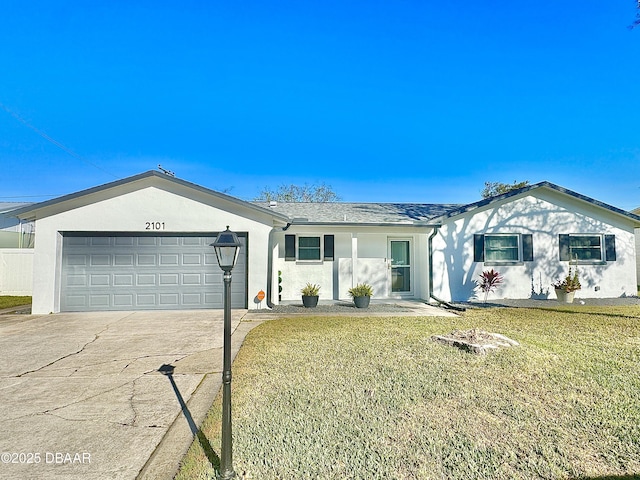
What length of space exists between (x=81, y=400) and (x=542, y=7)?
46.0 feet

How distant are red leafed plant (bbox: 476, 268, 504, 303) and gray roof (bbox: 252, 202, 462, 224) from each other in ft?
8.36

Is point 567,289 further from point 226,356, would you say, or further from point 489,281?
point 226,356

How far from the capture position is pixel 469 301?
10969 mm

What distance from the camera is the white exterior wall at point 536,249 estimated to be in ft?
36.2

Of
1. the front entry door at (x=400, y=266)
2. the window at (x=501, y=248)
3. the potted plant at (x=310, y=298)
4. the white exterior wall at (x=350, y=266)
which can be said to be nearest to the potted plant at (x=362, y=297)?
the potted plant at (x=310, y=298)

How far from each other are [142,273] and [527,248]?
1227 centimetres

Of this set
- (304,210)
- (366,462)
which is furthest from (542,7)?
Answer: (366,462)

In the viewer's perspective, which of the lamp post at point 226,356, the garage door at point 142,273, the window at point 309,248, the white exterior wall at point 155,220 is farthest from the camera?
the window at point 309,248

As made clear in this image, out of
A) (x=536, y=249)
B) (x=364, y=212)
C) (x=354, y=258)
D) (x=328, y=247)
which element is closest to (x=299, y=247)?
(x=328, y=247)

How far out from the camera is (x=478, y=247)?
1119 centimetres

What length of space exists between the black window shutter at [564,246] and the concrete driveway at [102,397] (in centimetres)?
1110

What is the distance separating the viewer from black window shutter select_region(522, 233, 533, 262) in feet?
37.1

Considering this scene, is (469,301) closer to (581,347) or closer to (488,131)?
(581,347)

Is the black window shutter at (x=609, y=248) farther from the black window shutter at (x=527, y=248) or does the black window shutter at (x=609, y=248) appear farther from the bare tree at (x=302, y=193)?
the bare tree at (x=302, y=193)
